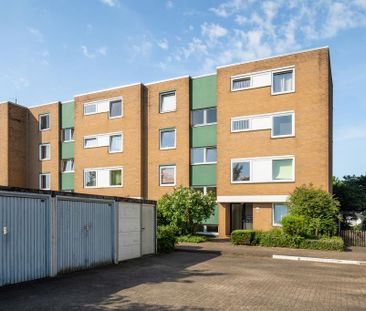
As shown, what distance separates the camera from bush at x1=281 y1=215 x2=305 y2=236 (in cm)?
1830

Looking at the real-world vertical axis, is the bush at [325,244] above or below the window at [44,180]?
below

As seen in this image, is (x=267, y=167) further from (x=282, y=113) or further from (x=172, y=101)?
(x=172, y=101)

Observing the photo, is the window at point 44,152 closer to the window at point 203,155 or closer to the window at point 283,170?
the window at point 203,155

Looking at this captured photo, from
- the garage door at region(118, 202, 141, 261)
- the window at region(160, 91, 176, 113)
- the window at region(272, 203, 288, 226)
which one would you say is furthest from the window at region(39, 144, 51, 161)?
the window at region(272, 203, 288, 226)

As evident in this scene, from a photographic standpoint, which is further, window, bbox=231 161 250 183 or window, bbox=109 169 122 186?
window, bbox=109 169 122 186

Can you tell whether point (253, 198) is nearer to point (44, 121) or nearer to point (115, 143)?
point (115, 143)

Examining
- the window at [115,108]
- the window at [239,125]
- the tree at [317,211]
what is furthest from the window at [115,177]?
the tree at [317,211]

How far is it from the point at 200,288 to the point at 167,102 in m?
18.8

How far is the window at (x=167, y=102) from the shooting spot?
2664 cm

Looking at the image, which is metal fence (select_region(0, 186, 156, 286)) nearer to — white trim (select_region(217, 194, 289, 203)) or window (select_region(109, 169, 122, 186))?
white trim (select_region(217, 194, 289, 203))

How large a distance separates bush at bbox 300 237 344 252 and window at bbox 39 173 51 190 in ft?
77.0

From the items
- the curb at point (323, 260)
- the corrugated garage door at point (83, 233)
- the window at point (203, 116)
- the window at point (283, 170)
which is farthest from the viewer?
the window at point (203, 116)

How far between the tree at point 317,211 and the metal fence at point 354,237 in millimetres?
1392

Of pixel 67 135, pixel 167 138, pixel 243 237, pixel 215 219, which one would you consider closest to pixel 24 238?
pixel 243 237
